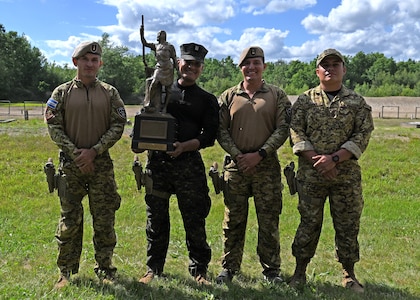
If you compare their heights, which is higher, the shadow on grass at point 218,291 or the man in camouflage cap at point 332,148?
the man in camouflage cap at point 332,148

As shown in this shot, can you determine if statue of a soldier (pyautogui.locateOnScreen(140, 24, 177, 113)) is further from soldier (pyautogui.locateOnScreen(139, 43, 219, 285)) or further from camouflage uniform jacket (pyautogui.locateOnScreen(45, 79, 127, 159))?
camouflage uniform jacket (pyautogui.locateOnScreen(45, 79, 127, 159))

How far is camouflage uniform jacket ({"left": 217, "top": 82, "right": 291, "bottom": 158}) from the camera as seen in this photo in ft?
13.5

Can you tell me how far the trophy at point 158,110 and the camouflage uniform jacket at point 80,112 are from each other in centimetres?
19

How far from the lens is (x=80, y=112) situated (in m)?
3.91

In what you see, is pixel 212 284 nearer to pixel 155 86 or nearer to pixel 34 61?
pixel 155 86

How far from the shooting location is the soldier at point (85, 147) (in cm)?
389

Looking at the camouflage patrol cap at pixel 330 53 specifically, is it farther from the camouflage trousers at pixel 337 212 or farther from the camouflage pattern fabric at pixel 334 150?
the camouflage trousers at pixel 337 212

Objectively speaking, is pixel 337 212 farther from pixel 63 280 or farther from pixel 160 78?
pixel 63 280

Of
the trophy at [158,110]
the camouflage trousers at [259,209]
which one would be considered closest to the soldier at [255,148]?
the camouflage trousers at [259,209]

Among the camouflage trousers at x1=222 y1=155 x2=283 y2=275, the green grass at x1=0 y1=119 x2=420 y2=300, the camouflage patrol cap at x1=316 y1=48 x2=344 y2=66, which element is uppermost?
the camouflage patrol cap at x1=316 y1=48 x2=344 y2=66

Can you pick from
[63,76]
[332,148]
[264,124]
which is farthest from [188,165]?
[63,76]

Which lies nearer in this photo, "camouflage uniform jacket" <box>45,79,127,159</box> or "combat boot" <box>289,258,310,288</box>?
"camouflage uniform jacket" <box>45,79,127,159</box>

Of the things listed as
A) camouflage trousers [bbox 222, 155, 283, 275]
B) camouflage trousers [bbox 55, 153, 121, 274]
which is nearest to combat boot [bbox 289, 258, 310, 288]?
camouflage trousers [bbox 222, 155, 283, 275]

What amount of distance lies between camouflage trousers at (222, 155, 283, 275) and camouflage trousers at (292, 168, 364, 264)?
0.77 feet
